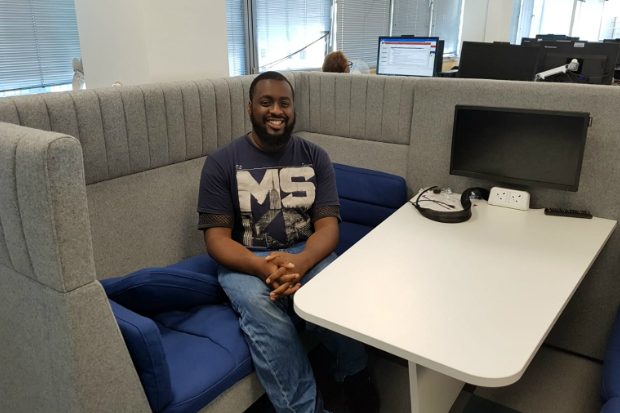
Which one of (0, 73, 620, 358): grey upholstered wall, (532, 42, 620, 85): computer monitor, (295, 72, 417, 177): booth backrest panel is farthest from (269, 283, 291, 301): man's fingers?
(532, 42, 620, 85): computer monitor

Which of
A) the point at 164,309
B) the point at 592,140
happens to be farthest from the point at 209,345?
the point at 592,140

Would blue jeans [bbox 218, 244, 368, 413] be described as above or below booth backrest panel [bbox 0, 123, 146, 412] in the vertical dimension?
below

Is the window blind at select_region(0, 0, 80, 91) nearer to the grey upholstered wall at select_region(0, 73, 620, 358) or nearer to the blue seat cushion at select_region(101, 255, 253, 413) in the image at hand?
the grey upholstered wall at select_region(0, 73, 620, 358)

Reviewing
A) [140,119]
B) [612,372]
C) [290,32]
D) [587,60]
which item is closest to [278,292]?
[140,119]

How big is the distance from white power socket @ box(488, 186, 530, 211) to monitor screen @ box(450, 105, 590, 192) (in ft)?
0.13

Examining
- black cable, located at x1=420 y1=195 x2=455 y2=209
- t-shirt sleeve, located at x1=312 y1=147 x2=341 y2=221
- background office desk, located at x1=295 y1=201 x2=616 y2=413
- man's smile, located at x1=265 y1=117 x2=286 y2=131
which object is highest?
man's smile, located at x1=265 y1=117 x2=286 y2=131

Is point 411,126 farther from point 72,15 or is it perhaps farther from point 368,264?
point 72,15

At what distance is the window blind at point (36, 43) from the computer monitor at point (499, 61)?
2488 millimetres

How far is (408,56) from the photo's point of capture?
4.43 metres

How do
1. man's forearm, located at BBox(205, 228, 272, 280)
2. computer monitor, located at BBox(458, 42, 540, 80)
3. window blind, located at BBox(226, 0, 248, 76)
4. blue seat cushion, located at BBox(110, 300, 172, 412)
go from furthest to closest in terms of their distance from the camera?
window blind, located at BBox(226, 0, 248, 76) < computer monitor, located at BBox(458, 42, 540, 80) < man's forearm, located at BBox(205, 228, 272, 280) < blue seat cushion, located at BBox(110, 300, 172, 412)

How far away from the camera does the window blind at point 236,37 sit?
4125mm

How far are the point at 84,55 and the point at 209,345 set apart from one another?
1.76 metres

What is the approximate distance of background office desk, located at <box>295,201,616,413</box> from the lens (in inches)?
43.5

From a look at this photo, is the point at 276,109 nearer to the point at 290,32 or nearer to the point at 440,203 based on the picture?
the point at 440,203
